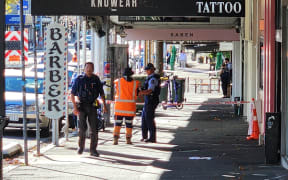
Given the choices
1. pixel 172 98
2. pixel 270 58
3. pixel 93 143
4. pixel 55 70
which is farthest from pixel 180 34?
pixel 270 58

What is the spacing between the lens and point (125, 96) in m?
15.2

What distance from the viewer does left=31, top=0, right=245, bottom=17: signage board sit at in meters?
13.8

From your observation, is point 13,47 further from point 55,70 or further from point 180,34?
point 180,34

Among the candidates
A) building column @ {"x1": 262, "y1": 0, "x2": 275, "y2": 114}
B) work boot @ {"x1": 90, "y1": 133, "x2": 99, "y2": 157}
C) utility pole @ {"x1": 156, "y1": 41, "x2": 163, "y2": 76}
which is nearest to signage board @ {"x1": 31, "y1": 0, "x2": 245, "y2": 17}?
building column @ {"x1": 262, "y1": 0, "x2": 275, "y2": 114}

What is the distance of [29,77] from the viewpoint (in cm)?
2011

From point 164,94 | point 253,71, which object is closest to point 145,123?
point 253,71

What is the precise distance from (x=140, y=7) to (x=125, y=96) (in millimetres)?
2309

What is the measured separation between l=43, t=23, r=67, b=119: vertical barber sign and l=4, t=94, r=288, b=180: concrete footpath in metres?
0.93

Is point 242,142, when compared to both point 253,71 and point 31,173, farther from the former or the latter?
point 31,173

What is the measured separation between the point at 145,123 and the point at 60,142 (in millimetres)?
2023

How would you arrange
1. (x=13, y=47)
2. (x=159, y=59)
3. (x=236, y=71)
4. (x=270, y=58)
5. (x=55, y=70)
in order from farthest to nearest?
(x=159, y=59)
(x=236, y=71)
(x=13, y=47)
(x=55, y=70)
(x=270, y=58)

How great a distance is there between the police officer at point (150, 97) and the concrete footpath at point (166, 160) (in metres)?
0.42

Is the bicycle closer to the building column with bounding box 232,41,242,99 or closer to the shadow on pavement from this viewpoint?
the building column with bounding box 232,41,242,99

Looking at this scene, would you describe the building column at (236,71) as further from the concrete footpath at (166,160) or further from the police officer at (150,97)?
the police officer at (150,97)
